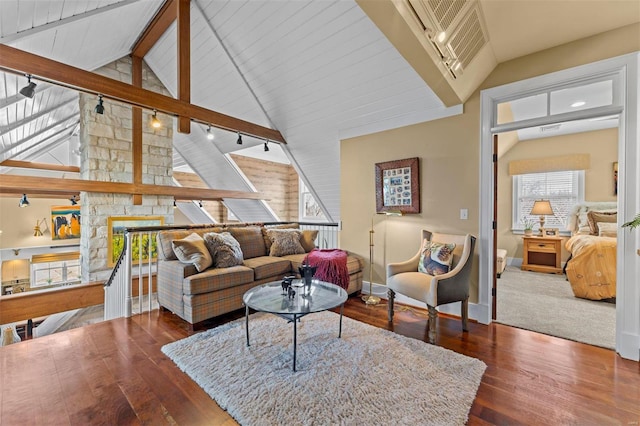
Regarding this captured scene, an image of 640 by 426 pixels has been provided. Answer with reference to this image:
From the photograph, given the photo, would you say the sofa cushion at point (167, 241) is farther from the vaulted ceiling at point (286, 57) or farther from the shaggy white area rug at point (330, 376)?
the vaulted ceiling at point (286, 57)

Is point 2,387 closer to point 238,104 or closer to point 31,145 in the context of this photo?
point 238,104

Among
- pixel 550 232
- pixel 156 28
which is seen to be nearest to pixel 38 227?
pixel 156 28

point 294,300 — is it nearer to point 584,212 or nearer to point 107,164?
point 107,164

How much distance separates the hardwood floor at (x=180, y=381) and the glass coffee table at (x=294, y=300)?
62cm

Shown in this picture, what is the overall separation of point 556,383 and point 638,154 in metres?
1.80

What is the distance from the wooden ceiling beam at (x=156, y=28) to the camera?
12.0 feet

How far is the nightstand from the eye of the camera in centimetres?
480

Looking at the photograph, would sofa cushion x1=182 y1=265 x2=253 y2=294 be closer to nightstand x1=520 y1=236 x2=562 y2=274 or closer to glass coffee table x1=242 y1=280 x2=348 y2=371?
glass coffee table x1=242 y1=280 x2=348 y2=371

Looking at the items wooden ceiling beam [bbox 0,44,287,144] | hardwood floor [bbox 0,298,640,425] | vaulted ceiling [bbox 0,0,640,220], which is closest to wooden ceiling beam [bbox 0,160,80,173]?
vaulted ceiling [bbox 0,0,640,220]

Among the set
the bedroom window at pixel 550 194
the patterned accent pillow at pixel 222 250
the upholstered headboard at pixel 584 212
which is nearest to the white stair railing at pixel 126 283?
the patterned accent pillow at pixel 222 250

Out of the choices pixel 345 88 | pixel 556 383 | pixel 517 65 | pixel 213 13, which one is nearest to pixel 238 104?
pixel 213 13

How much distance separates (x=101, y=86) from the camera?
2.79m

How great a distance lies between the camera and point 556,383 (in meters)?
1.81

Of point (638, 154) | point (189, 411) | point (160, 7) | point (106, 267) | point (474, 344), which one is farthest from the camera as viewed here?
point (106, 267)
